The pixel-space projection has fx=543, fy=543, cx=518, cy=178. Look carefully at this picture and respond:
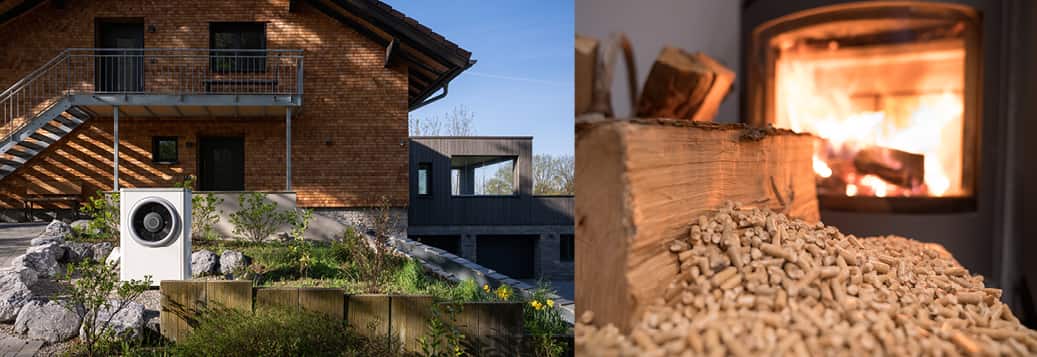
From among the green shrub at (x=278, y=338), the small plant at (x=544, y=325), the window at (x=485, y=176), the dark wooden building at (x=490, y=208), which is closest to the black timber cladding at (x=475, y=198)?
the dark wooden building at (x=490, y=208)

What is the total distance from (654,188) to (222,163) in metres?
7.59

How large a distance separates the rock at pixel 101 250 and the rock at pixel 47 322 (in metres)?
1.55

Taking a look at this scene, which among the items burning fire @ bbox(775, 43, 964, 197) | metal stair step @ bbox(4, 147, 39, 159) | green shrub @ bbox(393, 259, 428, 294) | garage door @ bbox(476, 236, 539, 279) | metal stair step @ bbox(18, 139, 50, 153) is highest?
metal stair step @ bbox(18, 139, 50, 153)

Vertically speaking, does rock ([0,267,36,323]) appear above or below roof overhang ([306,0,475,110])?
below

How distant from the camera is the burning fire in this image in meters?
0.32

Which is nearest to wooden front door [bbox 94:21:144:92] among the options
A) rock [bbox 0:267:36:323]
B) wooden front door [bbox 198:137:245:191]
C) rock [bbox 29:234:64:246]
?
wooden front door [bbox 198:137:245:191]

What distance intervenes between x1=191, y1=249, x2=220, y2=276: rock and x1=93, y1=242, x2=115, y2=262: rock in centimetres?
100

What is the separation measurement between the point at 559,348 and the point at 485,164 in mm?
9321

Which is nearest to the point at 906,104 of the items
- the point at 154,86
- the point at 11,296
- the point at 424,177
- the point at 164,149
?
the point at 11,296

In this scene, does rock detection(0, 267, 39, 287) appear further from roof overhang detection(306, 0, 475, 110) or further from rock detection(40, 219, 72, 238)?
roof overhang detection(306, 0, 475, 110)

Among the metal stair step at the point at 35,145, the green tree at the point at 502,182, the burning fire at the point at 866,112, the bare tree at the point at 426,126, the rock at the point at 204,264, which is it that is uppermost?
the bare tree at the point at 426,126

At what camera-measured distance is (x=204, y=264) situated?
3664 millimetres

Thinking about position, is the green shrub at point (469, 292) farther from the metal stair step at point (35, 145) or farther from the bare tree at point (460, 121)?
the bare tree at point (460, 121)

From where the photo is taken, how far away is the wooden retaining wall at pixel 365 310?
2.25 m
